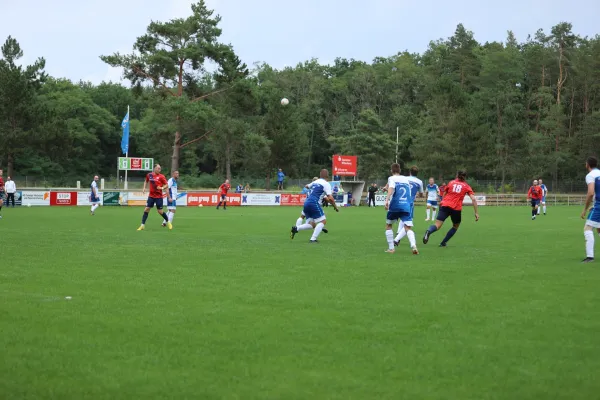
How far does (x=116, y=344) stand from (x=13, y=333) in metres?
1.10

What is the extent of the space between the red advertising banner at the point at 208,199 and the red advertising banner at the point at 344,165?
390 inches

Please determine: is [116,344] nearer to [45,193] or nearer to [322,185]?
[322,185]

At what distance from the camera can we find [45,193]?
132 ft

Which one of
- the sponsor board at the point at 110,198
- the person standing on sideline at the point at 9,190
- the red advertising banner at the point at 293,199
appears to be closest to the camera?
the person standing on sideline at the point at 9,190

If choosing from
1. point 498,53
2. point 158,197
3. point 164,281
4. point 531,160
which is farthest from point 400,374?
point 498,53

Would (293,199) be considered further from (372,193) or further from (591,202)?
(591,202)

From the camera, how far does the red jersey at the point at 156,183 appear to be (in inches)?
818

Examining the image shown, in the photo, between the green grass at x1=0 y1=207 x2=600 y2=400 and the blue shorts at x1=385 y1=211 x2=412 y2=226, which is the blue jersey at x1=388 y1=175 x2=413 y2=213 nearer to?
the blue shorts at x1=385 y1=211 x2=412 y2=226

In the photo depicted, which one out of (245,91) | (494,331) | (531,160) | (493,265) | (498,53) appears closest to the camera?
(494,331)

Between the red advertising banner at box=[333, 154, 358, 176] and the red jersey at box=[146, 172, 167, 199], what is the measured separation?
3247 cm

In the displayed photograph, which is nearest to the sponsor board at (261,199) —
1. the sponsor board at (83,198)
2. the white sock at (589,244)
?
the sponsor board at (83,198)

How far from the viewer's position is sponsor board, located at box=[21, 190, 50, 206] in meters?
39.7

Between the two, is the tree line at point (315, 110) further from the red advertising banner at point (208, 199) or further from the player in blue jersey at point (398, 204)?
the player in blue jersey at point (398, 204)

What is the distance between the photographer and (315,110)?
296ft
